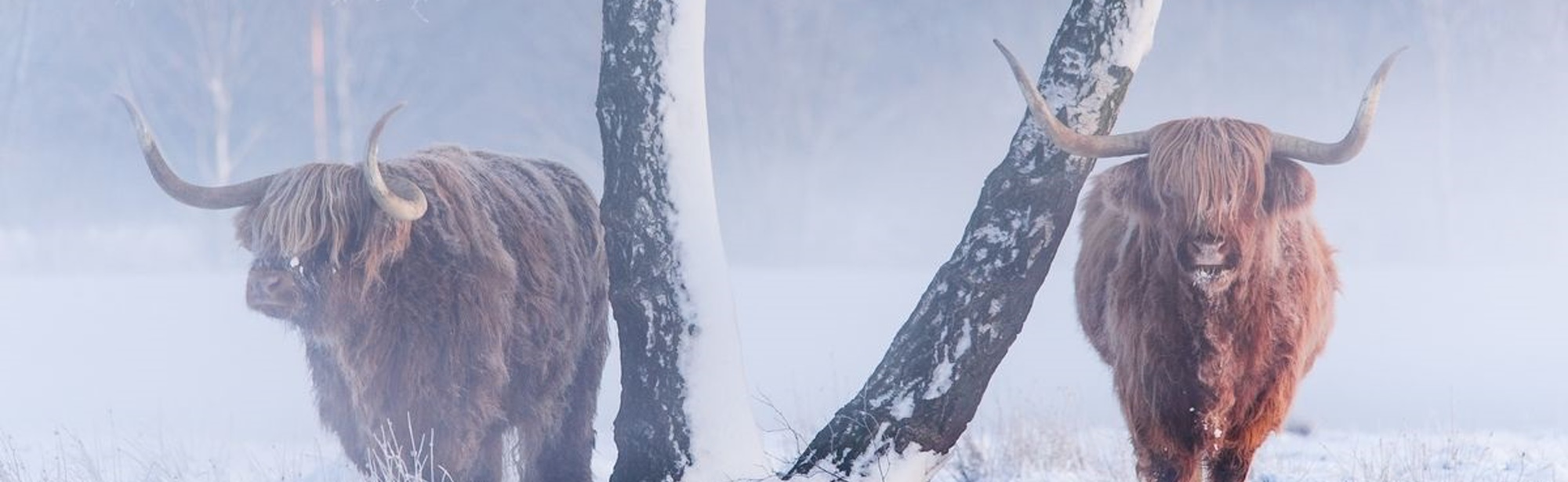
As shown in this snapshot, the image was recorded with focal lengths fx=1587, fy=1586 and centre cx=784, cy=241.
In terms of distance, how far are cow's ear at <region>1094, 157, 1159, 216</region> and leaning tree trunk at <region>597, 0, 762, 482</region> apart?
1.42 meters

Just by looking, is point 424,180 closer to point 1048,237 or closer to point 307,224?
point 307,224

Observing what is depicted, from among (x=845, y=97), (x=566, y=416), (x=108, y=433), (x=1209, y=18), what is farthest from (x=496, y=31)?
(x=566, y=416)

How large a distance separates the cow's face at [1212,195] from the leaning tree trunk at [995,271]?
25cm

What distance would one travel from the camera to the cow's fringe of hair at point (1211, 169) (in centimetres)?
516

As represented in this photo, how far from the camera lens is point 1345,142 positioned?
5.23m

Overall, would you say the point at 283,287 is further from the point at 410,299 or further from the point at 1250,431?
the point at 1250,431

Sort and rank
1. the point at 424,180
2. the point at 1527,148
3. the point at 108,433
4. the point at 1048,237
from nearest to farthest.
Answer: the point at 1048,237 → the point at 424,180 → the point at 108,433 → the point at 1527,148

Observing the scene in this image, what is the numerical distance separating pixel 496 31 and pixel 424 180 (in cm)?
2234

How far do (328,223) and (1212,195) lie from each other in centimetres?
315

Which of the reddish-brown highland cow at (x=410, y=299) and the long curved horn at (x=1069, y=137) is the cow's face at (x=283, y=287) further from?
the long curved horn at (x=1069, y=137)

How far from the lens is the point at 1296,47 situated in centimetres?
2884

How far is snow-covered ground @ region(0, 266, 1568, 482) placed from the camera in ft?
→ 26.1

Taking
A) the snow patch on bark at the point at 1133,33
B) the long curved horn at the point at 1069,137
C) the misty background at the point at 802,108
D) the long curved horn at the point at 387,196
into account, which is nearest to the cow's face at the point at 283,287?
the long curved horn at the point at 387,196

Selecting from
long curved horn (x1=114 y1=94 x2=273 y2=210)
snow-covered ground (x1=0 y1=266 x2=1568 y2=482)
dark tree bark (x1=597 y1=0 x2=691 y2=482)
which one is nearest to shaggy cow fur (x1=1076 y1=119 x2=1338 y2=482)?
snow-covered ground (x1=0 y1=266 x2=1568 y2=482)
